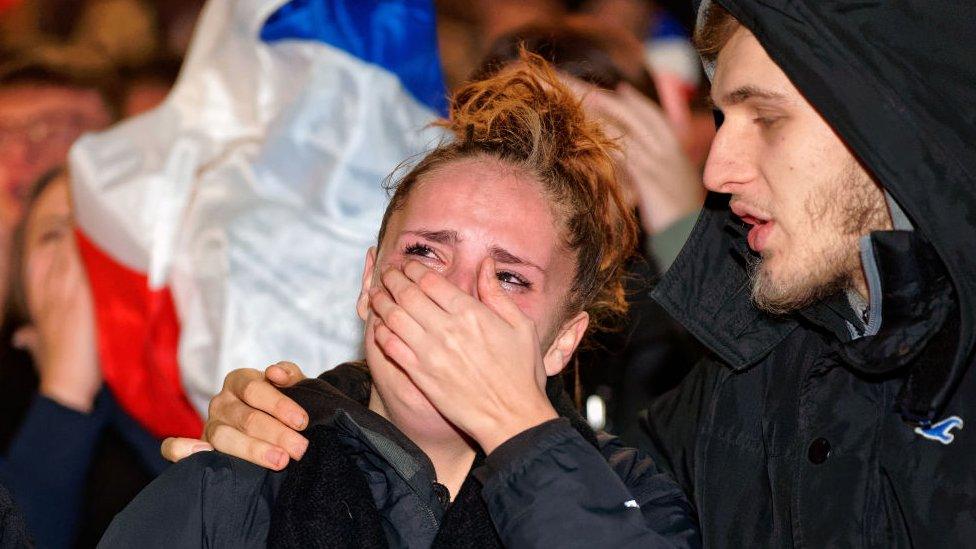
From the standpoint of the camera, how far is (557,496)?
58.8 inches

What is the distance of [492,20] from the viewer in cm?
363

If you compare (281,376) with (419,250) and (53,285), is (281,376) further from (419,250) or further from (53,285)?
(53,285)

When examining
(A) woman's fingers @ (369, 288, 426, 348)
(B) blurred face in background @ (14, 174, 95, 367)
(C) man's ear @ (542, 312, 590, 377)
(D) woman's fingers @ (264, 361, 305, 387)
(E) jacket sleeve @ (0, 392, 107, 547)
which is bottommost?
(E) jacket sleeve @ (0, 392, 107, 547)

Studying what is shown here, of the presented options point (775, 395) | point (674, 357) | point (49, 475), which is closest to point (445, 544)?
point (775, 395)

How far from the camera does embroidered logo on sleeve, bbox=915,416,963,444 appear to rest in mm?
1577

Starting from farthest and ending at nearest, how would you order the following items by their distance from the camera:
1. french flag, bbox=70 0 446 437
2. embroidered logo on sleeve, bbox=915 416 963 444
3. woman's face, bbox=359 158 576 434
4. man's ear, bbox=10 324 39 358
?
man's ear, bbox=10 324 39 358 → french flag, bbox=70 0 446 437 → woman's face, bbox=359 158 576 434 → embroidered logo on sleeve, bbox=915 416 963 444

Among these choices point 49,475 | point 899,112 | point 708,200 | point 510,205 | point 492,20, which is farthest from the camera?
point 492,20

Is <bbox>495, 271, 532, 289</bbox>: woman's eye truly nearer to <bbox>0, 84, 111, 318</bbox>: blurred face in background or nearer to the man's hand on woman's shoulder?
the man's hand on woman's shoulder

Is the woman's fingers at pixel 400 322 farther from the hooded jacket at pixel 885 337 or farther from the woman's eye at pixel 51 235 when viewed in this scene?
the woman's eye at pixel 51 235

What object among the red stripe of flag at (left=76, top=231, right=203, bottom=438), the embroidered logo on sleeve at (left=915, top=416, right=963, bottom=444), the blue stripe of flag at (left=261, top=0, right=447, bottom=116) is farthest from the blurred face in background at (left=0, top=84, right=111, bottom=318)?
the embroidered logo on sleeve at (left=915, top=416, right=963, bottom=444)

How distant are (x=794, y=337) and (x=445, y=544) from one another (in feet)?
2.44

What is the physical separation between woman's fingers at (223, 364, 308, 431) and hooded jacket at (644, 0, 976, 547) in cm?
67

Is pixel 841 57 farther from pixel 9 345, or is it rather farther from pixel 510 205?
pixel 9 345

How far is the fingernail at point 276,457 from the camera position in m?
1.63
